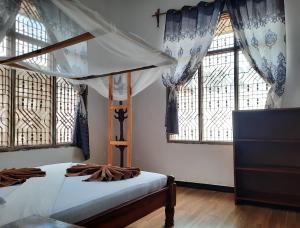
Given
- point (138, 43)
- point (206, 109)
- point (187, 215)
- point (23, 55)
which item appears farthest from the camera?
point (206, 109)

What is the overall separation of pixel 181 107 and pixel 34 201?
2941mm

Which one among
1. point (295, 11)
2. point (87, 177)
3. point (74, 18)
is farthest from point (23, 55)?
point (295, 11)

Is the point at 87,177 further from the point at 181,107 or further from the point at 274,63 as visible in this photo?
the point at 274,63

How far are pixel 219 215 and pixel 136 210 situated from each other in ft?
3.86

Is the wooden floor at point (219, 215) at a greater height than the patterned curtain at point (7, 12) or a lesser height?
lesser

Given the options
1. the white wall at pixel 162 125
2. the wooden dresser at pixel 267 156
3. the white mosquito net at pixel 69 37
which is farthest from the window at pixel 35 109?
the wooden dresser at pixel 267 156

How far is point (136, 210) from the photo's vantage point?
6.75 feet

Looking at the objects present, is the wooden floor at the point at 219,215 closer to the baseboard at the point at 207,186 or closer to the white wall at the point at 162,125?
the baseboard at the point at 207,186

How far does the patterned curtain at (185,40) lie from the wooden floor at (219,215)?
1.15 meters

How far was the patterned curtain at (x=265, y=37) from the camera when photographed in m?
3.30

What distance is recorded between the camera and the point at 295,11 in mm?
3348

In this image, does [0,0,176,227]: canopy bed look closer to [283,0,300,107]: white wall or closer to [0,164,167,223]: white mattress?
[0,164,167,223]: white mattress

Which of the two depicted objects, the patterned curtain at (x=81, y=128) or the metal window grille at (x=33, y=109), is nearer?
the metal window grille at (x=33, y=109)

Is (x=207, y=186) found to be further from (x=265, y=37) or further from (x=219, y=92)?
(x=265, y=37)
